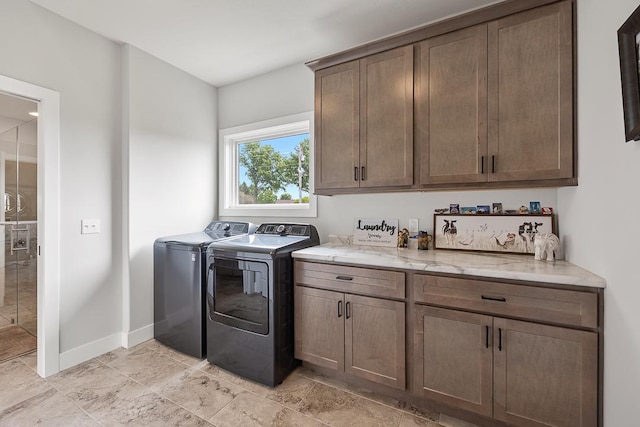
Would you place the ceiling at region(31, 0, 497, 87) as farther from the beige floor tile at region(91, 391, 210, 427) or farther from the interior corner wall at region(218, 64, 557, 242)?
the beige floor tile at region(91, 391, 210, 427)

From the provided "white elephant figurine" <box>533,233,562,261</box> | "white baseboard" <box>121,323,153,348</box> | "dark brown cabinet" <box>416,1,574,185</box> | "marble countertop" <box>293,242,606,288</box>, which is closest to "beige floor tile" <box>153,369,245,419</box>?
"white baseboard" <box>121,323,153,348</box>

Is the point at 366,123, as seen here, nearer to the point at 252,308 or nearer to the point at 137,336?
the point at 252,308

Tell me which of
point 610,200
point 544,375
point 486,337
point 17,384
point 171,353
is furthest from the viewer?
point 171,353

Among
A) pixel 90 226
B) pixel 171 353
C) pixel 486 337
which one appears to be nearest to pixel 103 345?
pixel 171 353

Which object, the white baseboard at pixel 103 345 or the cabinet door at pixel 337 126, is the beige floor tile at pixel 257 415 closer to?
the white baseboard at pixel 103 345

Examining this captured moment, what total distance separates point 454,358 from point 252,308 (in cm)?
136

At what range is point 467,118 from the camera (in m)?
1.77

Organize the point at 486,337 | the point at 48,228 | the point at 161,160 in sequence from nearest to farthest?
the point at 486,337, the point at 48,228, the point at 161,160

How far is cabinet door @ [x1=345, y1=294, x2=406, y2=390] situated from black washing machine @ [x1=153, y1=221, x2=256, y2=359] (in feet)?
4.16

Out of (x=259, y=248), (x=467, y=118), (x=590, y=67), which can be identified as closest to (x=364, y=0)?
(x=467, y=118)

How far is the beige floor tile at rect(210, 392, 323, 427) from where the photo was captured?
1.61 meters

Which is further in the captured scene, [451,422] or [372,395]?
[372,395]

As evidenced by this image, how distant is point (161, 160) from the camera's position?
2746 millimetres

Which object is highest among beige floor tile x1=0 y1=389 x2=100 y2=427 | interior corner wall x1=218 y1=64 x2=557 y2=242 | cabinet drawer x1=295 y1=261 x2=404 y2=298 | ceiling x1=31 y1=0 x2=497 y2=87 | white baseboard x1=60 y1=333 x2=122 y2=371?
ceiling x1=31 y1=0 x2=497 y2=87
